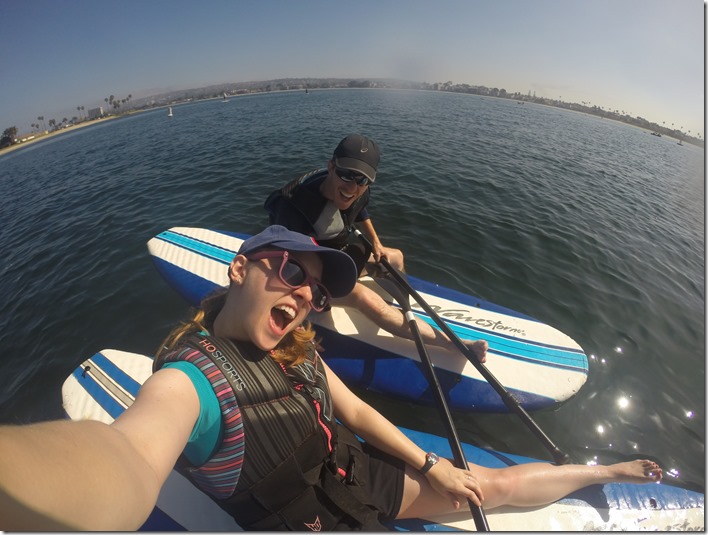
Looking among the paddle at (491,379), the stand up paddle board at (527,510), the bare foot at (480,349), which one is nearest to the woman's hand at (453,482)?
the stand up paddle board at (527,510)

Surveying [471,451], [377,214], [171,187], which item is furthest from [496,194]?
[171,187]

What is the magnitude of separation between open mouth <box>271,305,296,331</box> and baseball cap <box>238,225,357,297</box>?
34 centimetres

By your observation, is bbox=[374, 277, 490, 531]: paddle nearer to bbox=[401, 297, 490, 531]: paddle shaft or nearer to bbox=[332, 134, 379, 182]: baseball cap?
bbox=[401, 297, 490, 531]: paddle shaft

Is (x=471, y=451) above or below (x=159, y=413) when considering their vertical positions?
below

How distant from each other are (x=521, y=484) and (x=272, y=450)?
217 centimetres

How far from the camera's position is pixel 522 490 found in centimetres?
235

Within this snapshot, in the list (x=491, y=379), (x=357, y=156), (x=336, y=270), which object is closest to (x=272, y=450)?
(x=336, y=270)

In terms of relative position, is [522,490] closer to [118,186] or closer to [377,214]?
[377,214]

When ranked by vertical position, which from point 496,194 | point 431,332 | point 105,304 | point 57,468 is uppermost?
point 57,468

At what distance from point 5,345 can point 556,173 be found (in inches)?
776

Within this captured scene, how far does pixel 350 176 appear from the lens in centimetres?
347

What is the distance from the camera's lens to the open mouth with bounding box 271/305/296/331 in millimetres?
1680

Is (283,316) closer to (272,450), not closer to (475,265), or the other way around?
(272,450)

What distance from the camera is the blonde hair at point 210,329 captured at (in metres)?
1.67
